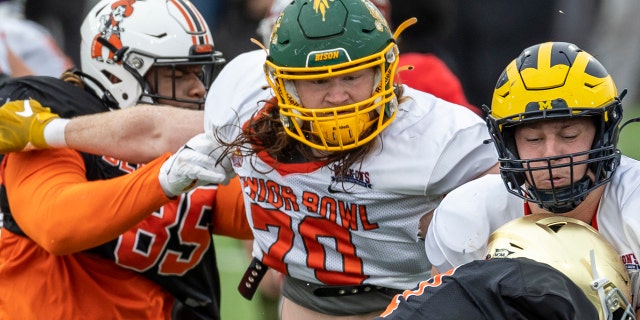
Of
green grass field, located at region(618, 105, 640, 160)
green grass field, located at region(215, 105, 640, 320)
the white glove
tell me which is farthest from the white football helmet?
green grass field, located at region(618, 105, 640, 160)

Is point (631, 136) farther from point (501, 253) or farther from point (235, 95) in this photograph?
point (501, 253)

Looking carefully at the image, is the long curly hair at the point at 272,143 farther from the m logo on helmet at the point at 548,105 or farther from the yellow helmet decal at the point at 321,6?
the m logo on helmet at the point at 548,105

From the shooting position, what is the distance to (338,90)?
3.50m

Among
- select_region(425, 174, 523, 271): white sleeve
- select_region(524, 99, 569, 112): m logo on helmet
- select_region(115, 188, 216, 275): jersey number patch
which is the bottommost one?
select_region(115, 188, 216, 275): jersey number patch

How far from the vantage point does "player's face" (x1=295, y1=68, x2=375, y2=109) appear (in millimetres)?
3496

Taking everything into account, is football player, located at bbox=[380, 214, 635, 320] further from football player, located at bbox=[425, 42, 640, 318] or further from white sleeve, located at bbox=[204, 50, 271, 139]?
white sleeve, located at bbox=[204, 50, 271, 139]

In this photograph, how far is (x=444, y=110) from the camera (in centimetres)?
356

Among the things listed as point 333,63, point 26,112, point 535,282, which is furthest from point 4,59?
point 535,282

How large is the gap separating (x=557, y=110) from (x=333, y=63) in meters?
0.69

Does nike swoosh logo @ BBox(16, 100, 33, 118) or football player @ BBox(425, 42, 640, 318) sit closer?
football player @ BBox(425, 42, 640, 318)

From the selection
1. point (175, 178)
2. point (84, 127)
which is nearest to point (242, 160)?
point (175, 178)

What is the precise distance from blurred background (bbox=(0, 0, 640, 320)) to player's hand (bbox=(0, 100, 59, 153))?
3391 millimetres

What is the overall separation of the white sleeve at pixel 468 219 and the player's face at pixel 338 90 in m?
0.43

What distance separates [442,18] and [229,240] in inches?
90.9
